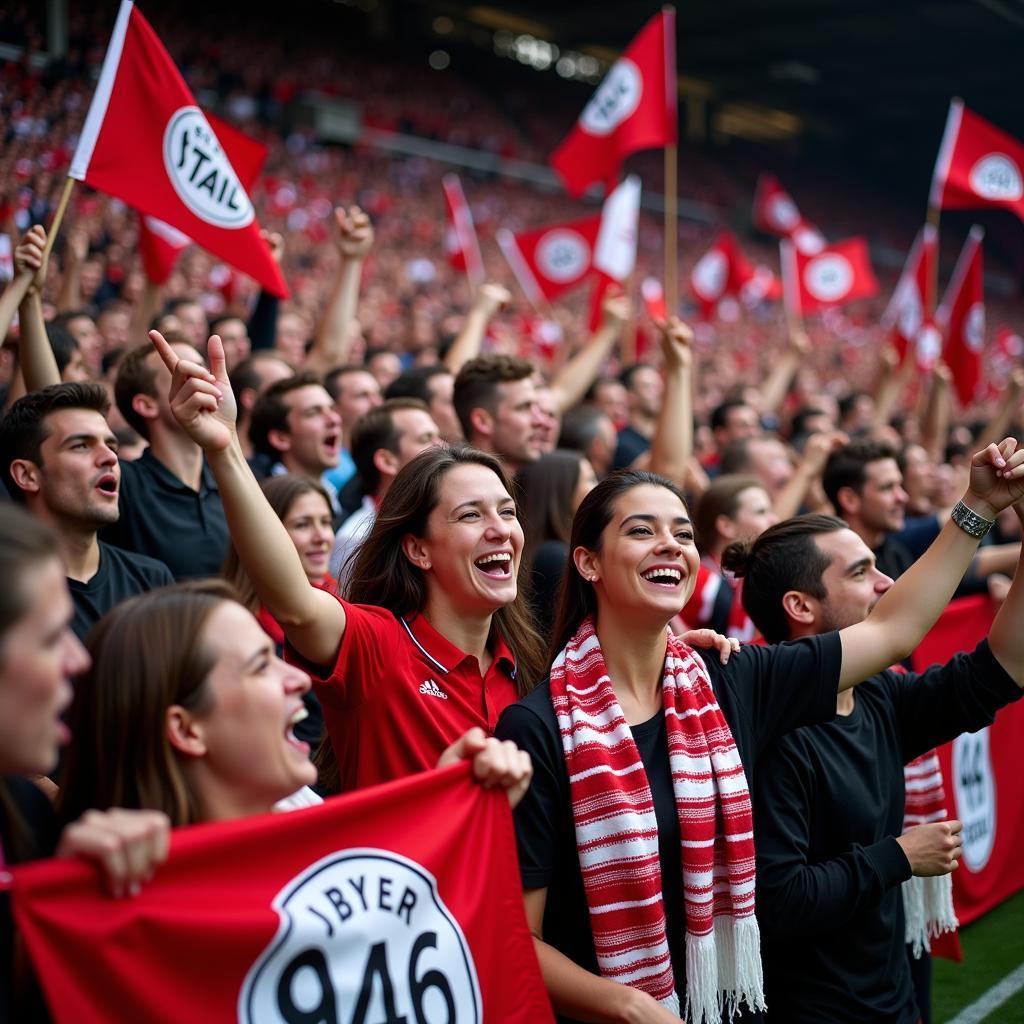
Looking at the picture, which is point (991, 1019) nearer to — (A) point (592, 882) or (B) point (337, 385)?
(A) point (592, 882)

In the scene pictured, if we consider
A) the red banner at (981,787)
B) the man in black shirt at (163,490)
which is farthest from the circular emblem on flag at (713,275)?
the man in black shirt at (163,490)

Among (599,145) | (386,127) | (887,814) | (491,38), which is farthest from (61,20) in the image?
(491,38)

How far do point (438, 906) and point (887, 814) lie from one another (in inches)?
51.7

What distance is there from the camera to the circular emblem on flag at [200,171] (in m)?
4.83

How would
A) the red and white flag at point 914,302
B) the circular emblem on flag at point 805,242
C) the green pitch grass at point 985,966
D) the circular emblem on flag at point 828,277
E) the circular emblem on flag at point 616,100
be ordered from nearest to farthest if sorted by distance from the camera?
the green pitch grass at point 985,966 < the circular emblem on flag at point 616,100 < the red and white flag at point 914,302 < the circular emblem on flag at point 828,277 < the circular emblem on flag at point 805,242

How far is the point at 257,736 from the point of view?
6.77 ft

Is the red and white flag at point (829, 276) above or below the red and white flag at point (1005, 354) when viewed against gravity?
above

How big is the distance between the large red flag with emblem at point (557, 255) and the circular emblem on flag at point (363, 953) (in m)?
7.91

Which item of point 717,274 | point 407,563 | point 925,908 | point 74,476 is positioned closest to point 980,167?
point 717,274

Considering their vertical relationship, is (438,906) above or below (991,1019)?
above

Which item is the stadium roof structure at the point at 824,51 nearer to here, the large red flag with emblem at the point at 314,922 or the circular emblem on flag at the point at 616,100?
the circular emblem on flag at the point at 616,100

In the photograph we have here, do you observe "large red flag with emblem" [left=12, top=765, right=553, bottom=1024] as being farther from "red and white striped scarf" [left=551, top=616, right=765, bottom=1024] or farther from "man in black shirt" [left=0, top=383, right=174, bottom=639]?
"man in black shirt" [left=0, top=383, right=174, bottom=639]

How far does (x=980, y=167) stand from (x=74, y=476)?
7216 mm

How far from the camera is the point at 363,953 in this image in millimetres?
2059
